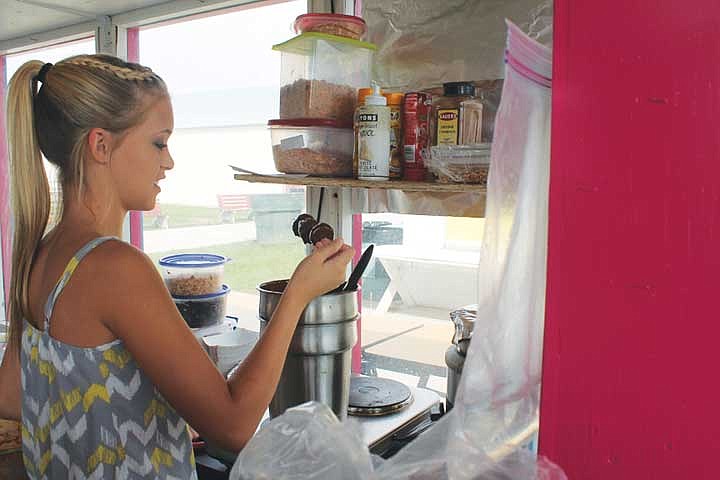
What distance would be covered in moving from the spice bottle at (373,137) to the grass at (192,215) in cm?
155

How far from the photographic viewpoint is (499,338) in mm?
656

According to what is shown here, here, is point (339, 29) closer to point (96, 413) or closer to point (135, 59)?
point (96, 413)

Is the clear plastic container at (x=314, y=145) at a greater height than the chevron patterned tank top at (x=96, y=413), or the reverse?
the clear plastic container at (x=314, y=145)

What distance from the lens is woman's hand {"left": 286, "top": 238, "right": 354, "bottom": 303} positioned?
1.00 meters

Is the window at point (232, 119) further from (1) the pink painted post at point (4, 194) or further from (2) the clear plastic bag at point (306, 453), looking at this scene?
(2) the clear plastic bag at point (306, 453)

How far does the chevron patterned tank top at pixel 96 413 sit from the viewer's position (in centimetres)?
89

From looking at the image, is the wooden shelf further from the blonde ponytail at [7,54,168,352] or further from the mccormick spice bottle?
the blonde ponytail at [7,54,168,352]

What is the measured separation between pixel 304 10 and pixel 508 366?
4.44 ft

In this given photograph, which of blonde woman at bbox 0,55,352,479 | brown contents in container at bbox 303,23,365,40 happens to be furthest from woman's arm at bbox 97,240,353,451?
brown contents in container at bbox 303,23,365,40

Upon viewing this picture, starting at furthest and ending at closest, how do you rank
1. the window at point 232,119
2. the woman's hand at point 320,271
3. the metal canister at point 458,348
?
the window at point 232,119, the metal canister at point 458,348, the woman's hand at point 320,271

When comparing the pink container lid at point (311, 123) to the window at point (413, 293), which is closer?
the pink container lid at point (311, 123)

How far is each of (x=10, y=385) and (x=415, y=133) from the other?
88 centimetres

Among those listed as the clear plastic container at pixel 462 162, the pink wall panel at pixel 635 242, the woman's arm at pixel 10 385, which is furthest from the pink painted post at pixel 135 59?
the pink wall panel at pixel 635 242

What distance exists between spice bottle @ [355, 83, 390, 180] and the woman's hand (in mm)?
163
